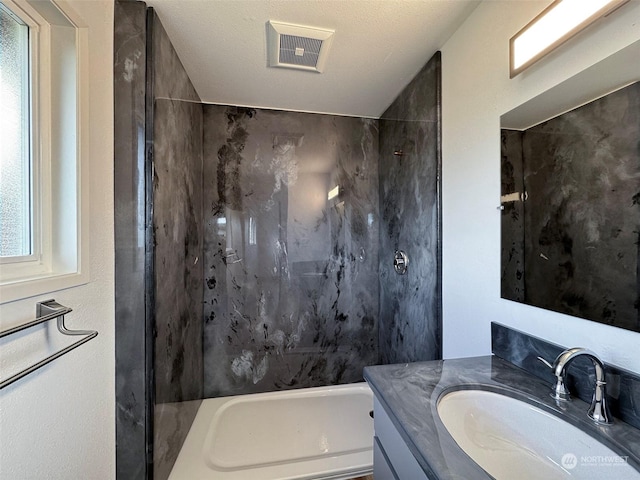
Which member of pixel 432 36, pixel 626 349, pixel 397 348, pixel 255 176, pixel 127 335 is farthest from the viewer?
pixel 255 176

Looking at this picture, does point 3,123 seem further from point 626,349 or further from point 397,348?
point 397,348

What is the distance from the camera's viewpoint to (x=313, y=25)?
1238 millimetres

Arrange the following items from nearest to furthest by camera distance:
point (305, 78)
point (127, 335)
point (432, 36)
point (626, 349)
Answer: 1. point (626, 349)
2. point (127, 335)
3. point (432, 36)
4. point (305, 78)

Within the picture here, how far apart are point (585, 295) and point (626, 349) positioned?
0.15m

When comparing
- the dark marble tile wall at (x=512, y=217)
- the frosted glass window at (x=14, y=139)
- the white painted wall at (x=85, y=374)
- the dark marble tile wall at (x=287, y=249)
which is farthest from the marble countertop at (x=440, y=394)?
the dark marble tile wall at (x=287, y=249)

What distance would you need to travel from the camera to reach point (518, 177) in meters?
0.95

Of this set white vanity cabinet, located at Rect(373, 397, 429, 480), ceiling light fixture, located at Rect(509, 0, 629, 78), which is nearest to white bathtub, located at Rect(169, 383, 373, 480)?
white vanity cabinet, located at Rect(373, 397, 429, 480)

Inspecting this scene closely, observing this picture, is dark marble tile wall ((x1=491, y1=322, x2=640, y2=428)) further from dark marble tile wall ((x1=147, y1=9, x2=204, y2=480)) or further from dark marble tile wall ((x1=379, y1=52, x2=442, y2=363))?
dark marble tile wall ((x1=147, y1=9, x2=204, y2=480))

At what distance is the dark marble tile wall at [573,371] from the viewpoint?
61 centimetres

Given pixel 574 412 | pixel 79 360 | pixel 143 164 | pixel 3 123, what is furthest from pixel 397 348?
pixel 3 123

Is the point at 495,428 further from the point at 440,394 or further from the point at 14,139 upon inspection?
the point at 14,139

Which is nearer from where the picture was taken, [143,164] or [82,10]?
[82,10]

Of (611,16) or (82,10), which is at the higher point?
(82,10)

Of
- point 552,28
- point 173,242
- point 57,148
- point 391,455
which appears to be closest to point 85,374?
point 173,242
